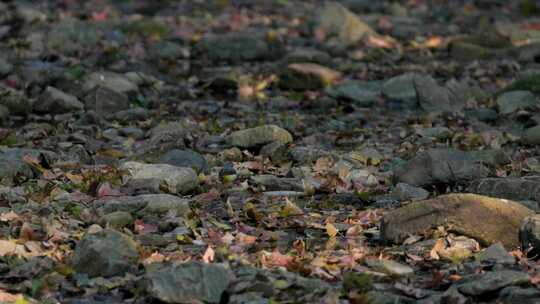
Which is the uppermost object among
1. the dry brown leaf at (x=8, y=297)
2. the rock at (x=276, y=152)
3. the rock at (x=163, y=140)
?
the dry brown leaf at (x=8, y=297)

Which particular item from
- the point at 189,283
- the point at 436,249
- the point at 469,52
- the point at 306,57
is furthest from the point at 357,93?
the point at 189,283

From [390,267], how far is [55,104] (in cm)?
633

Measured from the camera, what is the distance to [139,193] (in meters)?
8.61

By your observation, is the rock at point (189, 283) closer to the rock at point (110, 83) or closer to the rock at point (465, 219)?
the rock at point (465, 219)

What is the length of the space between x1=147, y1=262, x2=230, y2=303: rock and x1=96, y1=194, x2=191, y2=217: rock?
1.64m

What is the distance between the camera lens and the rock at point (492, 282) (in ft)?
20.6

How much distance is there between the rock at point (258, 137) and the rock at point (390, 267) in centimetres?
361

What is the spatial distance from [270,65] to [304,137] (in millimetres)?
4108

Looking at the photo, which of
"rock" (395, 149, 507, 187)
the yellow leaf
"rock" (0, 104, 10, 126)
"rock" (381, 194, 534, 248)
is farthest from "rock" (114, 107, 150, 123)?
"rock" (381, 194, 534, 248)

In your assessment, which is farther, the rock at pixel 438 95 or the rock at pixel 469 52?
the rock at pixel 469 52

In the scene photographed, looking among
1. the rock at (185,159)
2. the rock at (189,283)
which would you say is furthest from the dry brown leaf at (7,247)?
the rock at (185,159)

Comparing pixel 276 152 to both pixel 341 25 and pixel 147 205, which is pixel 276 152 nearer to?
pixel 147 205

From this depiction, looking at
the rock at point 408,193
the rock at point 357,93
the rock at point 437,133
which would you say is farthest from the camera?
the rock at point 357,93

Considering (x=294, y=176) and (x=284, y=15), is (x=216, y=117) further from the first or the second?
(x=284, y=15)
